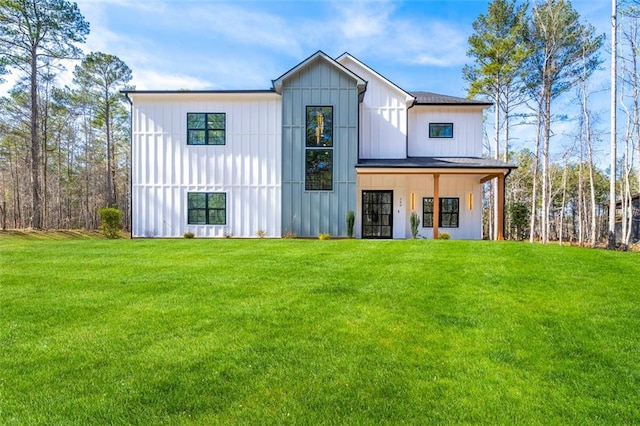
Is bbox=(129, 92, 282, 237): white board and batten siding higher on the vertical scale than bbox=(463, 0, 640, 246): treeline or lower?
lower

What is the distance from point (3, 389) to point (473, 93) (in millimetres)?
23307

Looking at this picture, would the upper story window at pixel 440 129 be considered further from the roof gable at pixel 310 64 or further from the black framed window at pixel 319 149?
the black framed window at pixel 319 149

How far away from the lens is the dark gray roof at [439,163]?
13.8 metres

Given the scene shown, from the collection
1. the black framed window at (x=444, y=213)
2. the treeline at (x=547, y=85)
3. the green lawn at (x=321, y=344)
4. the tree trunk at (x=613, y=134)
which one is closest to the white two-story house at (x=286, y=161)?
the black framed window at (x=444, y=213)

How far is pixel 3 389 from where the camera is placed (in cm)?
310

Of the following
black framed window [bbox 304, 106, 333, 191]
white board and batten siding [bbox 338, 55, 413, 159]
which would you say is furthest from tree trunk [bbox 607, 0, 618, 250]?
black framed window [bbox 304, 106, 333, 191]

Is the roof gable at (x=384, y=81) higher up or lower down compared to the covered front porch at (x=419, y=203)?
higher up

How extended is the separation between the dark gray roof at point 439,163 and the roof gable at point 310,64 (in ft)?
10.2

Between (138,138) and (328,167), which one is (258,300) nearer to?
(328,167)

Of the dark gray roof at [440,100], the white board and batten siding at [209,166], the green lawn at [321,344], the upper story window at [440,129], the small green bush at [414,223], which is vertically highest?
the dark gray roof at [440,100]

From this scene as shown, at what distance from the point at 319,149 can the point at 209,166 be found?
454cm

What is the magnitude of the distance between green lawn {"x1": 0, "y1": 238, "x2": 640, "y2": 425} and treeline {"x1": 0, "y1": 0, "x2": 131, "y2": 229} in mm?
17033

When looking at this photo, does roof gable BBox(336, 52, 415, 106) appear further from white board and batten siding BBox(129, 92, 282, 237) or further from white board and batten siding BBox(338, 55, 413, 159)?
white board and batten siding BBox(129, 92, 282, 237)

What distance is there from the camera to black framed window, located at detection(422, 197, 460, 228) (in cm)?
1592
